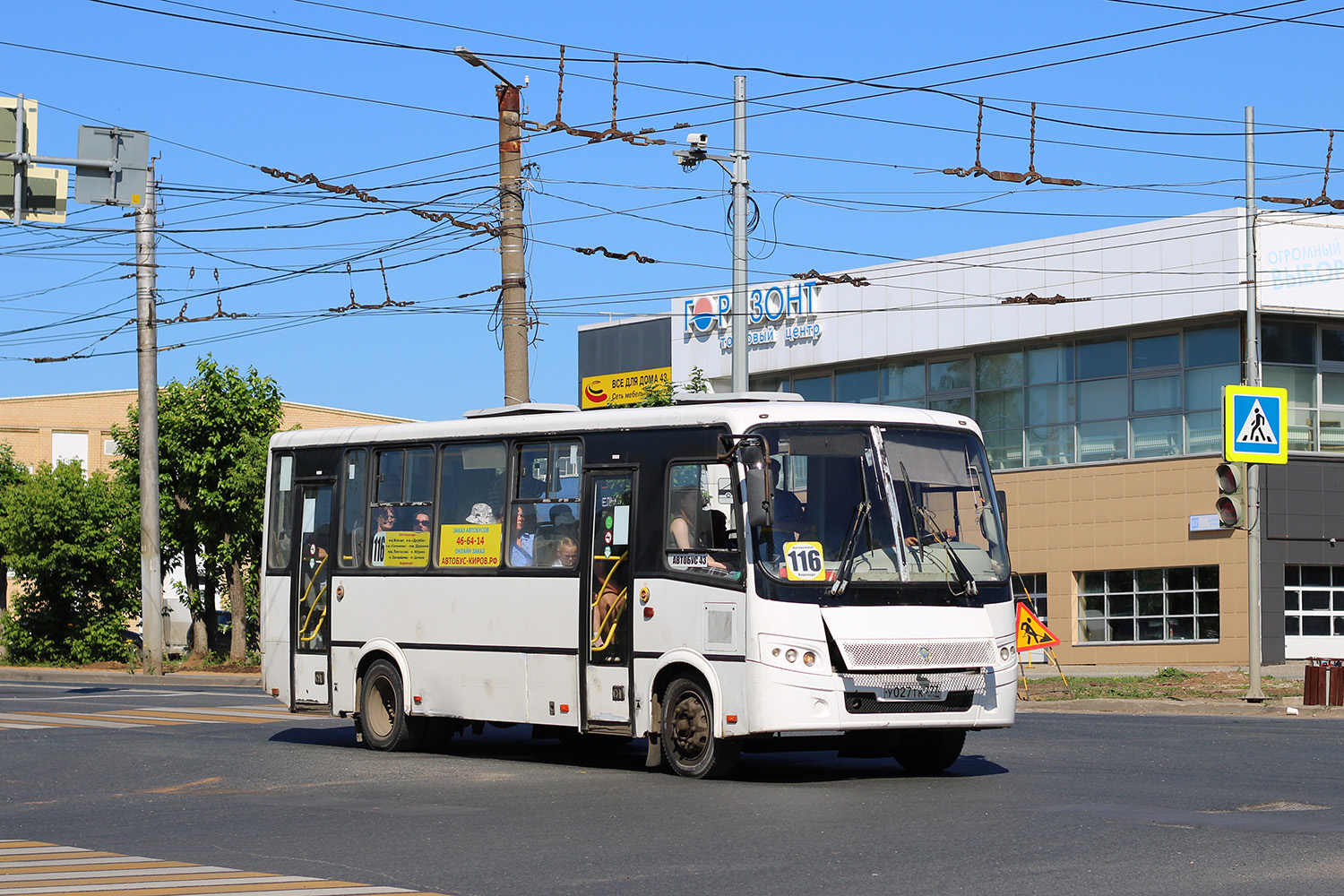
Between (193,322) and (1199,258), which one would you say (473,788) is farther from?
(1199,258)

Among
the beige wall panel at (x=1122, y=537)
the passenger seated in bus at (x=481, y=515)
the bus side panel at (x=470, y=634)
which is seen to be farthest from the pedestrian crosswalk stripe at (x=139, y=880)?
the beige wall panel at (x=1122, y=537)

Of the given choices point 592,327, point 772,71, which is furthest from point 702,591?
point 592,327

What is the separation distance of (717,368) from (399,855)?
42.7 metres

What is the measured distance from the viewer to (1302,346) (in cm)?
3981

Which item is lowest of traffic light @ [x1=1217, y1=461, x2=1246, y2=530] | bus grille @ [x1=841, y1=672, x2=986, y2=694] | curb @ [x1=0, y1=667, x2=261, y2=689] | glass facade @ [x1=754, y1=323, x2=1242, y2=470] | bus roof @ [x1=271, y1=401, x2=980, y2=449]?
curb @ [x1=0, y1=667, x2=261, y2=689]

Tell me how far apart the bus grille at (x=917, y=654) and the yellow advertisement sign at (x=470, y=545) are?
13.4ft

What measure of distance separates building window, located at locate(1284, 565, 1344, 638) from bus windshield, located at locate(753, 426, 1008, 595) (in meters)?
27.9

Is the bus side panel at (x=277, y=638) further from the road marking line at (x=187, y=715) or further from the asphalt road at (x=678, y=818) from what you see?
the road marking line at (x=187, y=715)

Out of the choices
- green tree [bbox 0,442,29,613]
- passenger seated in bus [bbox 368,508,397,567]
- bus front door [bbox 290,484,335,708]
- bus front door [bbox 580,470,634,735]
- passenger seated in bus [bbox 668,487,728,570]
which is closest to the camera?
passenger seated in bus [bbox 668,487,728,570]

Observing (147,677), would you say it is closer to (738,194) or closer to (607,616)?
(738,194)

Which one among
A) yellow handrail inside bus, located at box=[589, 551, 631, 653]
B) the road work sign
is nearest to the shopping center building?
the road work sign

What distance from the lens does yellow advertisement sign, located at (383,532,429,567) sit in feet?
56.5

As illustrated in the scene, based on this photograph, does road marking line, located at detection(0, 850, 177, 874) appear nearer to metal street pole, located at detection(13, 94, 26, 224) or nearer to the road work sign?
metal street pole, located at detection(13, 94, 26, 224)

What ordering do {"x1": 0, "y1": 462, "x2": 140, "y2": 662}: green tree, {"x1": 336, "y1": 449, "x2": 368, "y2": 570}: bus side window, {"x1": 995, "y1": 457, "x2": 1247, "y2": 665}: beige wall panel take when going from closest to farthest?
{"x1": 336, "y1": 449, "x2": 368, "y2": 570}: bus side window, {"x1": 995, "y1": 457, "x2": 1247, "y2": 665}: beige wall panel, {"x1": 0, "y1": 462, "x2": 140, "y2": 662}: green tree
